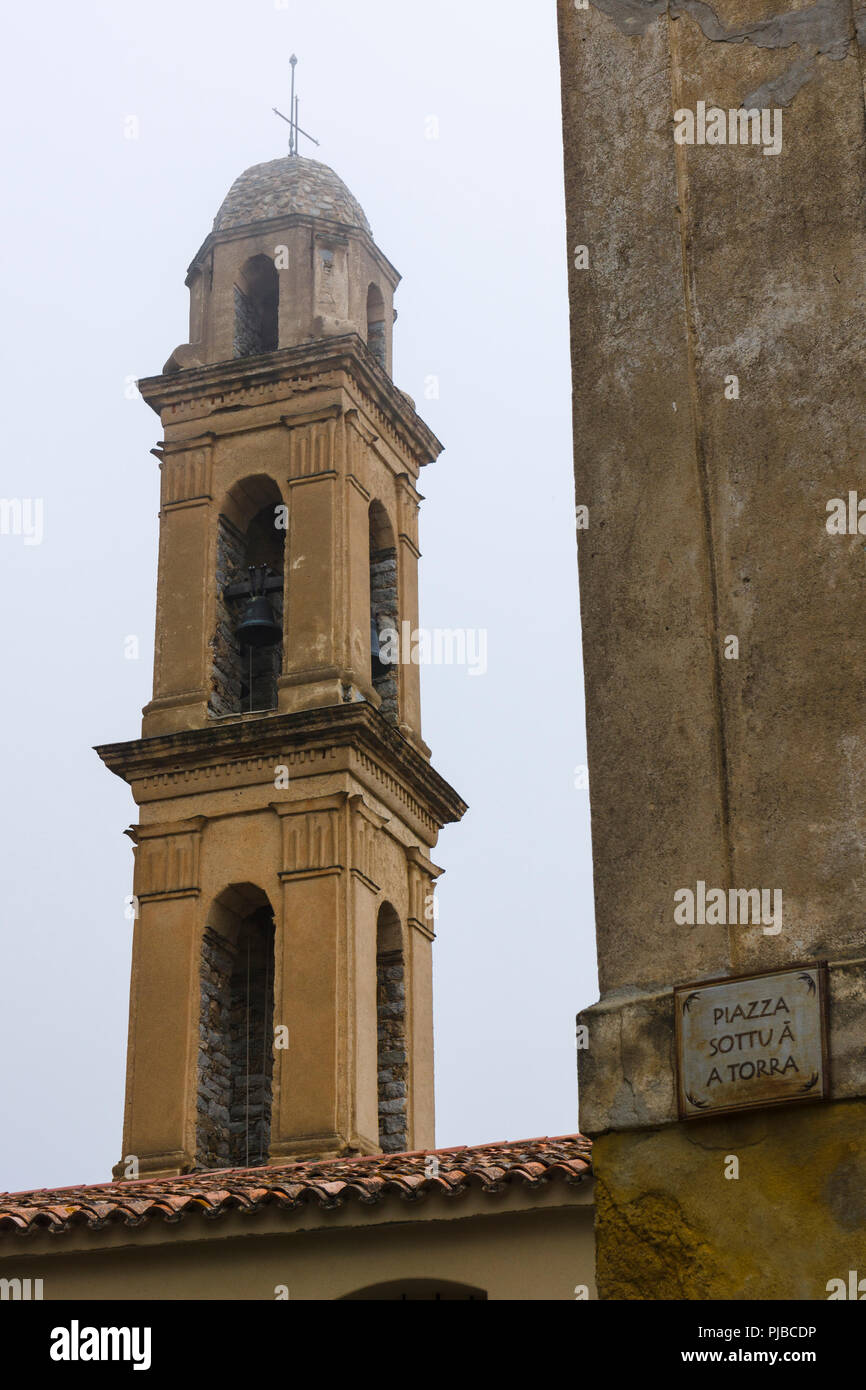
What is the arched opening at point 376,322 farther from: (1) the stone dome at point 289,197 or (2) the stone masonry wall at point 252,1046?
(2) the stone masonry wall at point 252,1046

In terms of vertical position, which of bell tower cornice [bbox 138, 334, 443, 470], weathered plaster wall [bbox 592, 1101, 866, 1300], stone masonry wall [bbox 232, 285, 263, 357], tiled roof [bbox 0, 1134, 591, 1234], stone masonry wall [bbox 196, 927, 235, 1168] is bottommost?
weathered plaster wall [bbox 592, 1101, 866, 1300]

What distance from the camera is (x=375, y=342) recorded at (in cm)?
1920

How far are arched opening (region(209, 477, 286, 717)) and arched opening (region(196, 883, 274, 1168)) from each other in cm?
180

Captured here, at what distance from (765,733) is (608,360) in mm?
1173

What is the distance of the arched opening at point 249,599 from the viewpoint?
56.1ft

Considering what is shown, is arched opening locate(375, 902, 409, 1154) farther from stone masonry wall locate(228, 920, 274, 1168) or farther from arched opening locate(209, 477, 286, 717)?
arched opening locate(209, 477, 286, 717)

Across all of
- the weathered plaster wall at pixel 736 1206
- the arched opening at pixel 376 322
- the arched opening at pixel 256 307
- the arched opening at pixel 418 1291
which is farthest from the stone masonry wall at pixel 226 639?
the weathered plaster wall at pixel 736 1206

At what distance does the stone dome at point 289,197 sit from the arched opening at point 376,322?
0.66m

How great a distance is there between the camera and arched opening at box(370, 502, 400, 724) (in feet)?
57.1

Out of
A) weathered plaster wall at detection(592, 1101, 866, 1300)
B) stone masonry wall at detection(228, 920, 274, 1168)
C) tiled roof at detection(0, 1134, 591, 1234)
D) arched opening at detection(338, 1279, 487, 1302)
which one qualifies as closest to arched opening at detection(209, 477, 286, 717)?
stone masonry wall at detection(228, 920, 274, 1168)

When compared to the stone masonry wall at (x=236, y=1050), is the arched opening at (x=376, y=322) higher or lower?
higher

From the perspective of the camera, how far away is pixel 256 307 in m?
19.0
